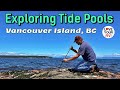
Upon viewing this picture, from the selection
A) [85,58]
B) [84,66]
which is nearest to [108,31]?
[85,58]

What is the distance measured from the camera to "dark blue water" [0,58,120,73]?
3.20 metres

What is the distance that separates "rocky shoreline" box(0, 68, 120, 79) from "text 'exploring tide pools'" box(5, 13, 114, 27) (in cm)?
72

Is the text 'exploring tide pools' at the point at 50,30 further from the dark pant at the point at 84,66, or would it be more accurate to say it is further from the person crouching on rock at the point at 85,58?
the dark pant at the point at 84,66

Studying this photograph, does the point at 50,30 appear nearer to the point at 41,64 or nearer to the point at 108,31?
the point at 41,64

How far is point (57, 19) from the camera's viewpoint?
3.16 metres

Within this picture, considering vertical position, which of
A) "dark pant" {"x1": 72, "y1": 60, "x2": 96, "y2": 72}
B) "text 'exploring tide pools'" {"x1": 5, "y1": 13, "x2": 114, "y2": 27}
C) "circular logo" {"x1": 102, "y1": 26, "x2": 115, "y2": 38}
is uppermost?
"text 'exploring tide pools'" {"x1": 5, "y1": 13, "x2": 114, "y2": 27}

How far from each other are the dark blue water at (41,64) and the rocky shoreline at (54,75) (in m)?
0.06

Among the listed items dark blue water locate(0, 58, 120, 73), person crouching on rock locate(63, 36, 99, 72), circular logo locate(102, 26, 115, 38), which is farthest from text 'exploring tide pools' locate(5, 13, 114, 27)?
dark blue water locate(0, 58, 120, 73)

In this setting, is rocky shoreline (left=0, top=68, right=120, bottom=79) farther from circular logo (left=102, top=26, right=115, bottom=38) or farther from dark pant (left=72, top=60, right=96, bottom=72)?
circular logo (left=102, top=26, right=115, bottom=38)

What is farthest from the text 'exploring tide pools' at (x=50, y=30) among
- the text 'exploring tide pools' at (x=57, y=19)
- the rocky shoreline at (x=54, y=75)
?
the rocky shoreline at (x=54, y=75)
